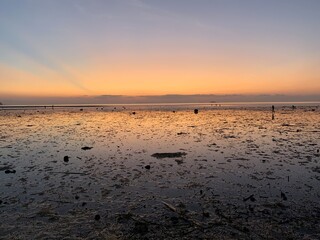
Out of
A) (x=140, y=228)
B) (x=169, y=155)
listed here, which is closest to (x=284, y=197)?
(x=140, y=228)

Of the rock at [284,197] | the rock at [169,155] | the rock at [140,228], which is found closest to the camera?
the rock at [140,228]

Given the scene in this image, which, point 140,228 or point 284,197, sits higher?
point 140,228

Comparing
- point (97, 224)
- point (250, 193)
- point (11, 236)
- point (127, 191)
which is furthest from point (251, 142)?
point (11, 236)

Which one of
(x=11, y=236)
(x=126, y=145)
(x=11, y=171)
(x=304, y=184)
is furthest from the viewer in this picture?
(x=126, y=145)

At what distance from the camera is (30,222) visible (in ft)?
28.6

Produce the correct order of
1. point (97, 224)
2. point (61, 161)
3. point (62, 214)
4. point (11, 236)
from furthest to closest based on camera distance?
1. point (61, 161)
2. point (62, 214)
3. point (97, 224)
4. point (11, 236)

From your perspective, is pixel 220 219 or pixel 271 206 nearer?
pixel 220 219

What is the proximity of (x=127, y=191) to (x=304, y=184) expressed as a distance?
26.4ft

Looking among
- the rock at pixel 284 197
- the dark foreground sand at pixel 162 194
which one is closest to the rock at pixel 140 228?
the dark foreground sand at pixel 162 194

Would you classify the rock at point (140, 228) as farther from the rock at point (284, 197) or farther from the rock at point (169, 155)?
the rock at point (169, 155)

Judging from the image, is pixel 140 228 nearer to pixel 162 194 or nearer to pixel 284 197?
pixel 162 194

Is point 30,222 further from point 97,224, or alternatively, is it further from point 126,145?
point 126,145

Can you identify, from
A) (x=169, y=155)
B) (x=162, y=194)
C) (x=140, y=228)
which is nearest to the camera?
(x=140, y=228)

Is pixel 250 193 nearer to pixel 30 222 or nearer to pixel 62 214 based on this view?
pixel 62 214
